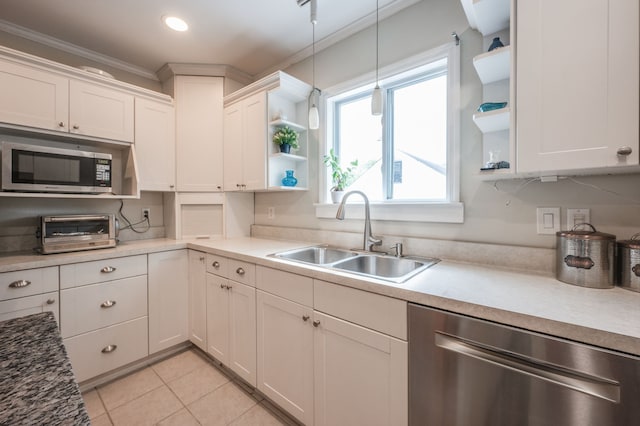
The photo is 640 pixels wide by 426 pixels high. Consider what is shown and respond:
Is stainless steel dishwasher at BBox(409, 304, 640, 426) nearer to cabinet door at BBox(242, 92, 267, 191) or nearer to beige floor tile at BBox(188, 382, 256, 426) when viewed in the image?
beige floor tile at BBox(188, 382, 256, 426)

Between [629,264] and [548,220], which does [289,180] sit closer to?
[548,220]

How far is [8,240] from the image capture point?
1.96 m

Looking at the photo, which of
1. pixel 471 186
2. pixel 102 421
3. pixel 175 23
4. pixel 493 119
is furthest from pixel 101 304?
pixel 493 119

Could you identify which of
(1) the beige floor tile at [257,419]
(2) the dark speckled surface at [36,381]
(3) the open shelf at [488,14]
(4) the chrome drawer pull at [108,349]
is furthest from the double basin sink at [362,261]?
(4) the chrome drawer pull at [108,349]

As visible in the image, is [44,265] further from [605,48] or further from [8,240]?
[605,48]

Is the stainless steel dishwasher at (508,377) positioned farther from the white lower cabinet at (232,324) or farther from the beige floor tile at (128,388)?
the beige floor tile at (128,388)

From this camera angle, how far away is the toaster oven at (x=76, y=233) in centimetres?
186

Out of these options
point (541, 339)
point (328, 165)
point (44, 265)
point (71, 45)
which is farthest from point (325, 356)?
point (71, 45)

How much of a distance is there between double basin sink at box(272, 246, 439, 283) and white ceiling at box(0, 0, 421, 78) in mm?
1653

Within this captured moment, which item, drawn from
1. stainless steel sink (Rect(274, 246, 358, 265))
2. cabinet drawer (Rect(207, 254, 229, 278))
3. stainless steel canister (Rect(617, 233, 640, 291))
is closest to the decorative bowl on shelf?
stainless steel canister (Rect(617, 233, 640, 291))

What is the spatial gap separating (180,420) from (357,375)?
3.82 feet

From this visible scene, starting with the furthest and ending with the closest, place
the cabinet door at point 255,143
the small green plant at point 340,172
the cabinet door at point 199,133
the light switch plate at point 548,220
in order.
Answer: the cabinet door at point 199,133, the cabinet door at point 255,143, the small green plant at point 340,172, the light switch plate at point 548,220

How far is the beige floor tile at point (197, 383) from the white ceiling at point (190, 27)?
261 centimetres

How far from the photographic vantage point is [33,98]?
183 centimetres
